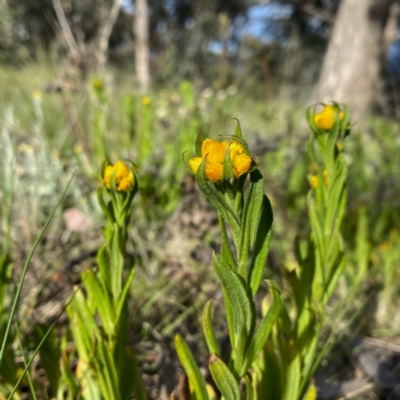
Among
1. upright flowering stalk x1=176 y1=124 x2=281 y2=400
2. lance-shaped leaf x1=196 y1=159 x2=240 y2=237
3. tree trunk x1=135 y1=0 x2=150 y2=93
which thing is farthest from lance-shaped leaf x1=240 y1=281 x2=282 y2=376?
tree trunk x1=135 y1=0 x2=150 y2=93

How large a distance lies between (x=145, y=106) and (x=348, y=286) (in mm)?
1281

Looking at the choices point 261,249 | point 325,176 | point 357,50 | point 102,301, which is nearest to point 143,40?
point 357,50

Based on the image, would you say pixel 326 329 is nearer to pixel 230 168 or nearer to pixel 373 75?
pixel 230 168

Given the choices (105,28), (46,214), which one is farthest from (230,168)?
(105,28)

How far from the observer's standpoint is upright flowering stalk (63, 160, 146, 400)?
2.17ft

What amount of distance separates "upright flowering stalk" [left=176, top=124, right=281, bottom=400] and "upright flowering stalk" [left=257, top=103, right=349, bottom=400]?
0.15 m

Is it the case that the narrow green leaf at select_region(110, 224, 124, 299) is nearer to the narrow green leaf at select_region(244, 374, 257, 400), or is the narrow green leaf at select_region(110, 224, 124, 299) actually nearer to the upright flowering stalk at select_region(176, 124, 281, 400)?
the upright flowering stalk at select_region(176, 124, 281, 400)

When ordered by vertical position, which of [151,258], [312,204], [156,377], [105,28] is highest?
[105,28]

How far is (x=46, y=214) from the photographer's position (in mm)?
1891

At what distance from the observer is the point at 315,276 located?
789 mm

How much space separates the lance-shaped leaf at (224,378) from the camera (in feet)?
1.84

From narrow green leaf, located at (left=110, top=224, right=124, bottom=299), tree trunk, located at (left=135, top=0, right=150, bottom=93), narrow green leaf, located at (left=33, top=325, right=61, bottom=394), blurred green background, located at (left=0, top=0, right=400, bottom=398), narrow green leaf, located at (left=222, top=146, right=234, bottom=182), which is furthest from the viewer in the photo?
tree trunk, located at (left=135, top=0, right=150, bottom=93)

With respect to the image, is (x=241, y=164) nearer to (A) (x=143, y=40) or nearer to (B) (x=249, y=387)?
(B) (x=249, y=387)

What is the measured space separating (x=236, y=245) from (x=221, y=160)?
120 millimetres
